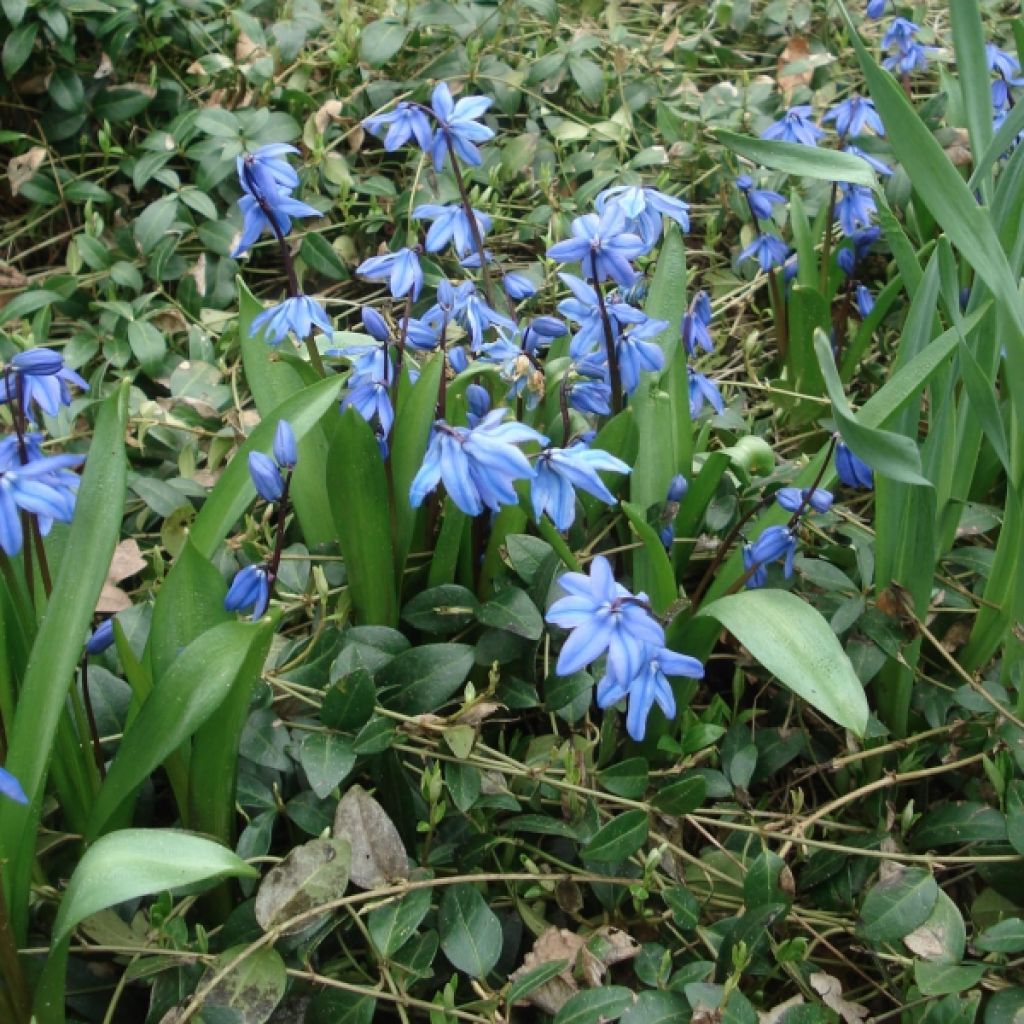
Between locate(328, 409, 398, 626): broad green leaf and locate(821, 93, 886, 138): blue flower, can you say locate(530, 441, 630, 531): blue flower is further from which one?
locate(821, 93, 886, 138): blue flower

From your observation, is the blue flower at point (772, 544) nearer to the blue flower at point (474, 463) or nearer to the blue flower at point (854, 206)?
the blue flower at point (474, 463)

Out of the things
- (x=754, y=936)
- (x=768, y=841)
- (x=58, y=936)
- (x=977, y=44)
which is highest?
(x=977, y=44)

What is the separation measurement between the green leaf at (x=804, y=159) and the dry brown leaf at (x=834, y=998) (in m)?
1.08

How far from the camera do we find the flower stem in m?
1.78

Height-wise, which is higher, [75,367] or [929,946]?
[75,367]

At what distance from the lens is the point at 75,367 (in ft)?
9.16

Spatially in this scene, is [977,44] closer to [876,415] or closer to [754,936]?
[876,415]

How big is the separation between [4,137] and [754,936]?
2747 millimetres

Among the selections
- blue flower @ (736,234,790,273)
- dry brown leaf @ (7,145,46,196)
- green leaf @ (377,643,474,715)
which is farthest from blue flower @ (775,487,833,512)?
dry brown leaf @ (7,145,46,196)

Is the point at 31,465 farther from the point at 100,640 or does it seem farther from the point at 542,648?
the point at 542,648

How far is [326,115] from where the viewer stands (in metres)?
3.26

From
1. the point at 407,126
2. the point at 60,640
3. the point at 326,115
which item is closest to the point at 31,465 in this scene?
the point at 60,640

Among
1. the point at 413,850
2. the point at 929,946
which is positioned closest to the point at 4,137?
the point at 413,850

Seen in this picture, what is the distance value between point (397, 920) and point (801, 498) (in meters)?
0.80
